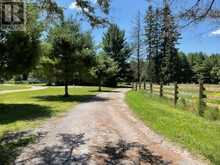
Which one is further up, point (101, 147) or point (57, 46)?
point (57, 46)

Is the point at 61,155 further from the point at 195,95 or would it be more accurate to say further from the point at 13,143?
the point at 195,95

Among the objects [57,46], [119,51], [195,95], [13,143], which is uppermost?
[119,51]

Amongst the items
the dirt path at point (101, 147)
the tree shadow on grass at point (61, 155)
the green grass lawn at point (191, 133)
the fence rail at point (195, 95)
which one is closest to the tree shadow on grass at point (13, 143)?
the dirt path at point (101, 147)

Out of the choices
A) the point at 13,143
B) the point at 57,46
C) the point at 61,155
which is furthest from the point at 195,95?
the point at 61,155

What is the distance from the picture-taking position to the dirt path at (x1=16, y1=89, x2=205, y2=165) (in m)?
7.16

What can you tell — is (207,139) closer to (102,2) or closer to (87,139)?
(87,139)

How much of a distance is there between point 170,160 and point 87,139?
2335 mm

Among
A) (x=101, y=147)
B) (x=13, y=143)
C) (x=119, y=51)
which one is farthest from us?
(x=119, y=51)

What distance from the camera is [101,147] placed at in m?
8.10

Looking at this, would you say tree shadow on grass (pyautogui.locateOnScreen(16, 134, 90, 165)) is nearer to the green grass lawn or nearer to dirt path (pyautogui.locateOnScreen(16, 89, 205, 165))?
dirt path (pyautogui.locateOnScreen(16, 89, 205, 165))

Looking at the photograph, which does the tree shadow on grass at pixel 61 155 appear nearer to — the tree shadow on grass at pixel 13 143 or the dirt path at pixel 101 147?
the dirt path at pixel 101 147

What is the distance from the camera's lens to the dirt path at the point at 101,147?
23.5ft

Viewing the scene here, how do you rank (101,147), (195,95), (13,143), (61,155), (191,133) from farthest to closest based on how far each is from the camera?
(195,95), (191,133), (13,143), (101,147), (61,155)

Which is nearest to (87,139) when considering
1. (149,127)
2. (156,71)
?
(149,127)
